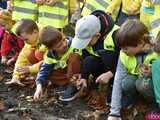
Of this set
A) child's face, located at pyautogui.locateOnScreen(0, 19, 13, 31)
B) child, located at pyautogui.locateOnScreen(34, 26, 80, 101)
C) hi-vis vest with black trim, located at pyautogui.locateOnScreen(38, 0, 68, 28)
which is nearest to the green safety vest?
child, located at pyautogui.locateOnScreen(34, 26, 80, 101)

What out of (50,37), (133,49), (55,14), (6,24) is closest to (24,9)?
(6,24)

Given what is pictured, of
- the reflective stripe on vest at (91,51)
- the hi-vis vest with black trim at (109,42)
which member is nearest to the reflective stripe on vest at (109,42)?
the hi-vis vest with black trim at (109,42)

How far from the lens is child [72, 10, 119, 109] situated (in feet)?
16.1

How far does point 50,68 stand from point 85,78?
1.46ft

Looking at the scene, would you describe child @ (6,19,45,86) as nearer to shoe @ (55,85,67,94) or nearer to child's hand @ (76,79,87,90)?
shoe @ (55,85,67,94)

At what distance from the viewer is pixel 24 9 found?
6.78m

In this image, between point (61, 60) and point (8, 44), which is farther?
point (8, 44)

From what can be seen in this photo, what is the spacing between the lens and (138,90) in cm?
454

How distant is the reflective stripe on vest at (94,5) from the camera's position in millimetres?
6371

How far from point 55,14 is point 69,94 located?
64.9 inches

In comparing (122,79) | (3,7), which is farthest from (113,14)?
(3,7)

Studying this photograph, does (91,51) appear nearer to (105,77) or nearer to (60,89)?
(105,77)

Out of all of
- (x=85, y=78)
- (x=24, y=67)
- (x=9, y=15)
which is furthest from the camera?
(x=9, y=15)

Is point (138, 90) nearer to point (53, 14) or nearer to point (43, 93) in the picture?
point (43, 93)
